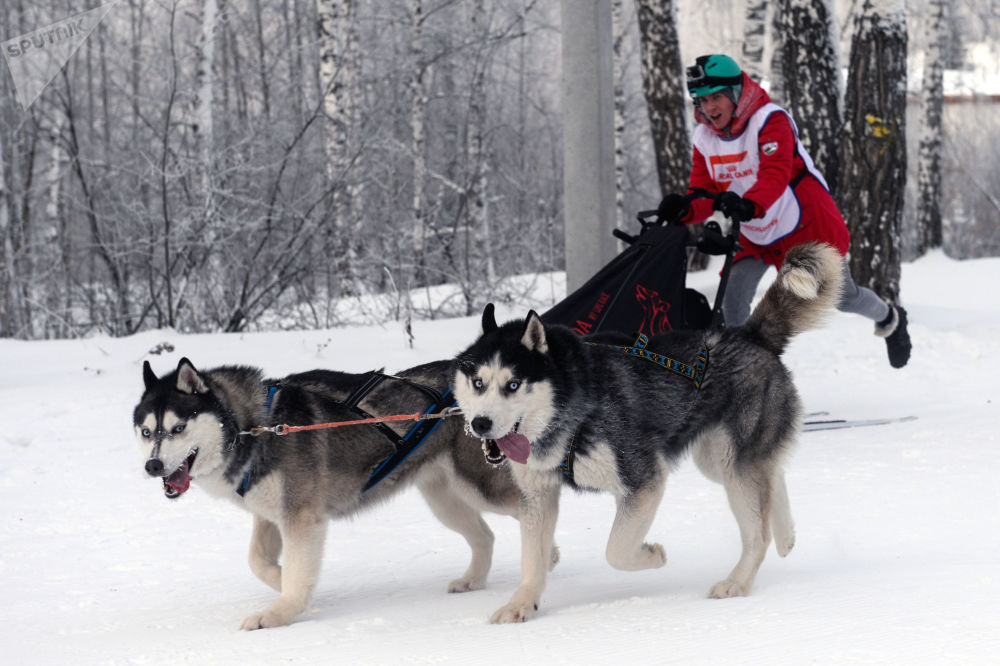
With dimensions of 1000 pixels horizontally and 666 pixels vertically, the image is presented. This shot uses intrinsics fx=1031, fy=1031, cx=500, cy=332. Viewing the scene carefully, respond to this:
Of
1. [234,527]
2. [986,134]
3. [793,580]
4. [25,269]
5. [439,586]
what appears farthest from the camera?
[986,134]

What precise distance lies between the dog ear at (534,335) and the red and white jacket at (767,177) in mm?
1668

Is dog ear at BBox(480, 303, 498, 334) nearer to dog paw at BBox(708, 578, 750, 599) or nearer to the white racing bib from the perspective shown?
dog paw at BBox(708, 578, 750, 599)

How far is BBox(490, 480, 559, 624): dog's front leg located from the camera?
3062 millimetres

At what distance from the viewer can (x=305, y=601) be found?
3.20 meters

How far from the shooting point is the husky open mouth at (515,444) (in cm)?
300

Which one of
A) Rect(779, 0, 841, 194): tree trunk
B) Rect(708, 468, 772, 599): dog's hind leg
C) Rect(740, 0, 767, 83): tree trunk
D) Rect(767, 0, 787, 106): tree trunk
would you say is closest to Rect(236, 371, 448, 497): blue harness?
Rect(708, 468, 772, 599): dog's hind leg

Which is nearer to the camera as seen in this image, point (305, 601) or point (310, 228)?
point (305, 601)

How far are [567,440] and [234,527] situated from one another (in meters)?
2.10

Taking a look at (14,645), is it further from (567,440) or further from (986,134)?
(986,134)

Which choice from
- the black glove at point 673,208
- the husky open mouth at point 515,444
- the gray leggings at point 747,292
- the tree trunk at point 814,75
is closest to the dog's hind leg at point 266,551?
the husky open mouth at point 515,444

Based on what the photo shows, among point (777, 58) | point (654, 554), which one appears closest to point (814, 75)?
point (777, 58)

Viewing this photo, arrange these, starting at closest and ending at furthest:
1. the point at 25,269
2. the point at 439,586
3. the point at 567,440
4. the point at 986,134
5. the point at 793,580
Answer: the point at 567,440 < the point at 793,580 < the point at 439,586 < the point at 25,269 < the point at 986,134

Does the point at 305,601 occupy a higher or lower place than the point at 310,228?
lower

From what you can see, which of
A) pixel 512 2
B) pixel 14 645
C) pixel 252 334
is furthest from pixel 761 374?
pixel 512 2
